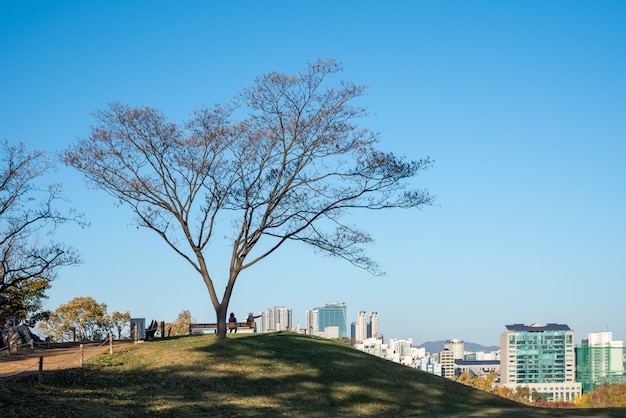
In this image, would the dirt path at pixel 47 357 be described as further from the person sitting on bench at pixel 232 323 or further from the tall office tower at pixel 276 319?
the tall office tower at pixel 276 319

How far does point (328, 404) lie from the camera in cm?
2423

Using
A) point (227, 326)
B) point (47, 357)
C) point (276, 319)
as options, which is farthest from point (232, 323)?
point (276, 319)

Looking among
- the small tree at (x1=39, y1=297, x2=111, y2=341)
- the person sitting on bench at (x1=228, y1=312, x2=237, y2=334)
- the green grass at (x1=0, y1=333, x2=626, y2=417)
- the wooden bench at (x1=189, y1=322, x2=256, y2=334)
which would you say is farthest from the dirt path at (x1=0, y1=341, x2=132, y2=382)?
the small tree at (x1=39, y1=297, x2=111, y2=341)

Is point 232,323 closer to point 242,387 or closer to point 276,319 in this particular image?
point 242,387

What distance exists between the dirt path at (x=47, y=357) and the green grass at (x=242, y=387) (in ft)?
2.52

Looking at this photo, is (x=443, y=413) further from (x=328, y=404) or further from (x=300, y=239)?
(x=300, y=239)

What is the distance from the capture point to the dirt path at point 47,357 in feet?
78.7

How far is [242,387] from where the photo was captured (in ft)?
80.6

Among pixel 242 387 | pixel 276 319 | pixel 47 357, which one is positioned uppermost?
pixel 47 357

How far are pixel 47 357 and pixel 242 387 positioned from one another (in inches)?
297

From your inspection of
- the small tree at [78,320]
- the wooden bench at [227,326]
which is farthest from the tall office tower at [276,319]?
the wooden bench at [227,326]

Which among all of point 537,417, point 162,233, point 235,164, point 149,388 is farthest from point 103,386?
point 537,417

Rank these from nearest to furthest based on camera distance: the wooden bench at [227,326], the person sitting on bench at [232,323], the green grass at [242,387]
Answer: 1. the green grass at [242,387]
2. the wooden bench at [227,326]
3. the person sitting on bench at [232,323]

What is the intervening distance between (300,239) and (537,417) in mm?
12262
